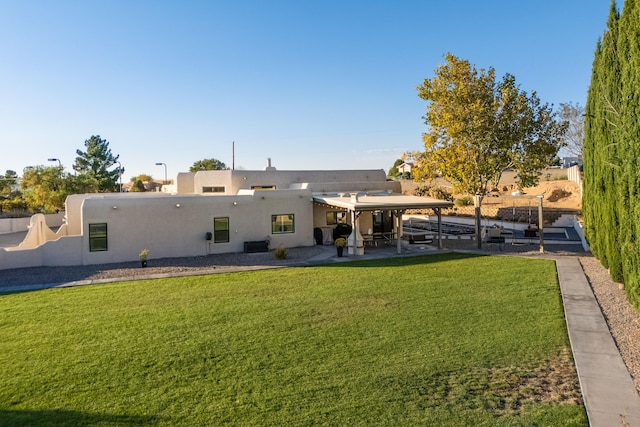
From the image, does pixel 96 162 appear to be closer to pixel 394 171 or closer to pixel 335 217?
pixel 335 217

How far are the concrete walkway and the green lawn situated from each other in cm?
24

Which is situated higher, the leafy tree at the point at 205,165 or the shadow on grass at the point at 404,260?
the leafy tree at the point at 205,165

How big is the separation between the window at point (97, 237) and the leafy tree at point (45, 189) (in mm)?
28110

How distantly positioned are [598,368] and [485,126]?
52.1 feet

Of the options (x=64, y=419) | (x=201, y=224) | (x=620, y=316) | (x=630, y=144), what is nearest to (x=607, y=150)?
(x=630, y=144)

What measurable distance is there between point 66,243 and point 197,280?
6920 millimetres

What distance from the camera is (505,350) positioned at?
8.05 m

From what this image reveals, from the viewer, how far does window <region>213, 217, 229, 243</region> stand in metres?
20.0

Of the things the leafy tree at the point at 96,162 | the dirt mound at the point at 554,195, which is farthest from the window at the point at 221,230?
the leafy tree at the point at 96,162

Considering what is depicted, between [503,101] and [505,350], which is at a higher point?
[503,101]

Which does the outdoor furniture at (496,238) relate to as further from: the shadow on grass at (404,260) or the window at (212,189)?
the window at (212,189)

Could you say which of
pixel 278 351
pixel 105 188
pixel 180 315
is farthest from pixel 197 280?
pixel 105 188

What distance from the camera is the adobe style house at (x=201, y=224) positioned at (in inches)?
695

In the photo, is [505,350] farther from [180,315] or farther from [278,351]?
[180,315]
